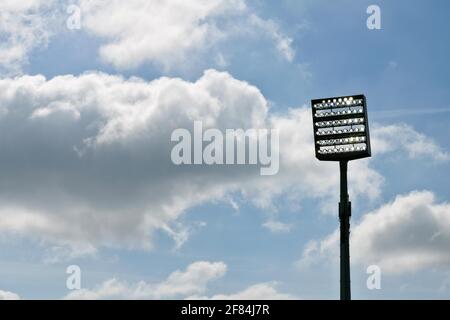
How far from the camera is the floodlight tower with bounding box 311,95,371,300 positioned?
36.1 meters

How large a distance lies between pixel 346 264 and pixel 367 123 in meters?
7.14

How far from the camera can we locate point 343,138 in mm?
36594

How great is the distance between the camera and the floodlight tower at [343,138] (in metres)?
36.1

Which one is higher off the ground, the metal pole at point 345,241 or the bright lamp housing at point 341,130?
the bright lamp housing at point 341,130

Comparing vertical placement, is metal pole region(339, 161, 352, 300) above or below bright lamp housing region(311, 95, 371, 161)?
below
